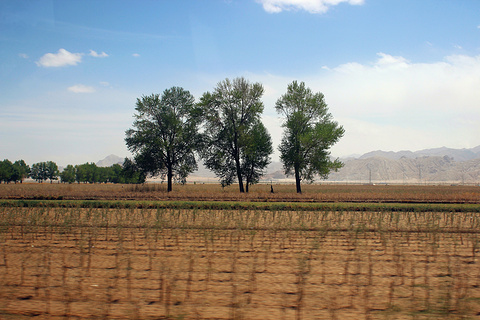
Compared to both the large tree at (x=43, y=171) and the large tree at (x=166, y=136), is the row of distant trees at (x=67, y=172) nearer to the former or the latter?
the large tree at (x=43, y=171)

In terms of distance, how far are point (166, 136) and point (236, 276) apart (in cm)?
4668

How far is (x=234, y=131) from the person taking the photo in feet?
164

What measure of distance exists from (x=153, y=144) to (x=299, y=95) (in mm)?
22024

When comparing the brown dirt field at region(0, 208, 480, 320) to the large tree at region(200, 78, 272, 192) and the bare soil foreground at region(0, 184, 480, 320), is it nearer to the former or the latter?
the bare soil foreground at region(0, 184, 480, 320)

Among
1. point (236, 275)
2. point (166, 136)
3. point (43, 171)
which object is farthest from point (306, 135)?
point (43, 171)

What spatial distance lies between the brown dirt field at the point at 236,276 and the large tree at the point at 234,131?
35.7 m

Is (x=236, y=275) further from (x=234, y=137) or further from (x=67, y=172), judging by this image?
(x=67, y=172)

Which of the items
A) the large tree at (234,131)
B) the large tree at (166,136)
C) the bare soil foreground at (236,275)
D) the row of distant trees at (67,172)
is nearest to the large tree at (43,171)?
the row of distant trees at (67,172)

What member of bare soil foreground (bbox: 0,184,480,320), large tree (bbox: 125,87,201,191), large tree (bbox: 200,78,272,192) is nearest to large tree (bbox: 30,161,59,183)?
large tree (bbox: 125,87,201,191)

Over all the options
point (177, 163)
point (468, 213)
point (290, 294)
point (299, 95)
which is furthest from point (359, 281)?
point (177, 163)

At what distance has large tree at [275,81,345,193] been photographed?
48.5 m

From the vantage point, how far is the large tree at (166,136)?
5306cm

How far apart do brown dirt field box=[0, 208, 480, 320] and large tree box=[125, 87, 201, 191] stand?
38.6 meters

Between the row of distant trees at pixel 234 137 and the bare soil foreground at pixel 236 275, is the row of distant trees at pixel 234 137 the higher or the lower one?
the higher one
